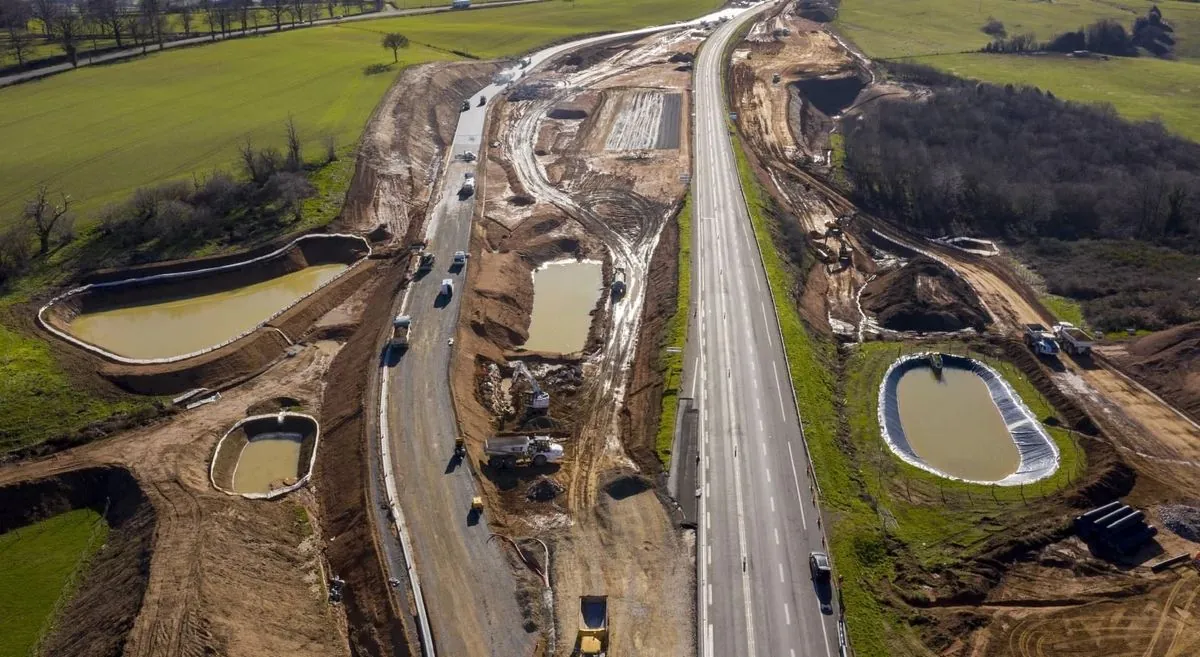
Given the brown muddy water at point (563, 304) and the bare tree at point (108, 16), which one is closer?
the brown muddy water at point (563, 304)

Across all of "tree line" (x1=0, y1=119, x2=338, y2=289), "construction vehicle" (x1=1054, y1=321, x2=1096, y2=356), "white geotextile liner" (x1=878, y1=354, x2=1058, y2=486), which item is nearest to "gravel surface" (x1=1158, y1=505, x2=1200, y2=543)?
"white geotextile liner" (x1=878, y1=354, x2=1058, y2=486)

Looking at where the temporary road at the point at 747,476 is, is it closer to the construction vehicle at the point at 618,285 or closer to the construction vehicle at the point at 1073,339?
the construction vehicle at the point at 618,285

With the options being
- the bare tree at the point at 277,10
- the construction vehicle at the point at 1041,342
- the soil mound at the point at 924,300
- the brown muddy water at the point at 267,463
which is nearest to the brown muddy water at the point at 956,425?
the construction vehicle at the point at 1041,342

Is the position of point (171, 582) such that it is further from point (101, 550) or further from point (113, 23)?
point (113, 23)

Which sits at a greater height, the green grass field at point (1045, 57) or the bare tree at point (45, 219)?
the green grass field at point (1045, 57)

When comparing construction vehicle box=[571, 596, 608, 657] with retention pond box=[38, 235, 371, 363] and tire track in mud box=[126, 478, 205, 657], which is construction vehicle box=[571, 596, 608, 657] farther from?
retention pond box=[38, 235, 371, 363]
